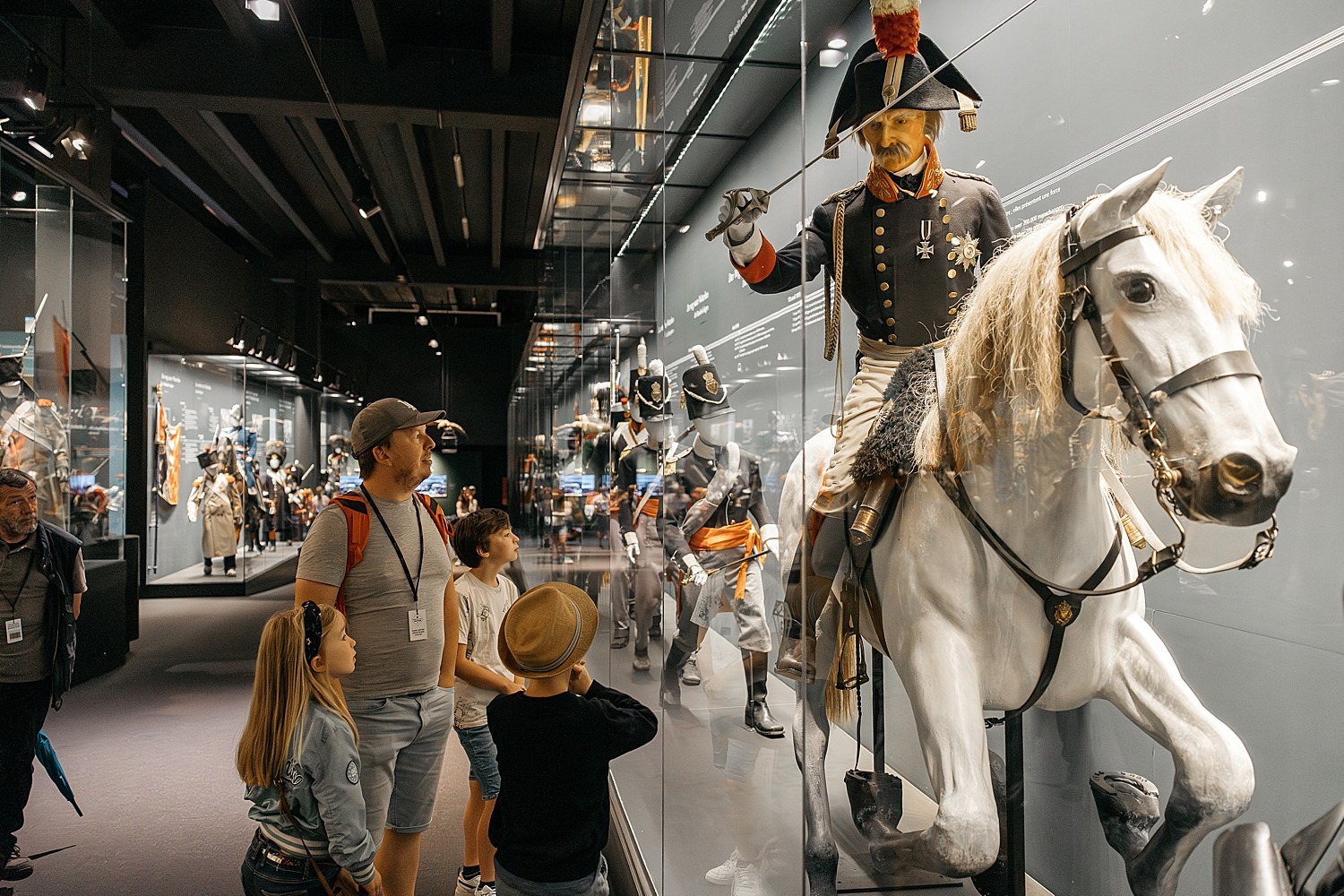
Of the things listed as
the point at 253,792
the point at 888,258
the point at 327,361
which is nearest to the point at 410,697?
the point at 253,792

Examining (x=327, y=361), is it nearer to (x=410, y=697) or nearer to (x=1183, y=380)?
(x=410, y=697)

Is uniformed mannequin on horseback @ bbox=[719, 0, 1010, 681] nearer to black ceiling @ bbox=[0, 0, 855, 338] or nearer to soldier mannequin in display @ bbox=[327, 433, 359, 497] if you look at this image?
black ceiling @ bbox=[0, 0, 855, 338]

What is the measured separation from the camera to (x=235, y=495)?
37.7 feet

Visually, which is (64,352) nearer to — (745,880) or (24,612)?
(24,612)

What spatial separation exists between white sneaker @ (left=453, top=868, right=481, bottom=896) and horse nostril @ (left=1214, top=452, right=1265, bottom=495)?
10.2ft

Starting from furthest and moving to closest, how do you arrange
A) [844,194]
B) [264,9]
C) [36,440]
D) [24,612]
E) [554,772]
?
[264,9] → [36,440] → [24,612] → [554,772] → [844,194]

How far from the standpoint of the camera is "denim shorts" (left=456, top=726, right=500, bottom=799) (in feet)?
10.4

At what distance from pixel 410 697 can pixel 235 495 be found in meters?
9.97

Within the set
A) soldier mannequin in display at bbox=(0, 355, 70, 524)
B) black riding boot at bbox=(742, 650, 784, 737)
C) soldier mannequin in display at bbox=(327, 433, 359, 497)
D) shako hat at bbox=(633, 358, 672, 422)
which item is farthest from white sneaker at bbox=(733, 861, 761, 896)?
soldier mannequin in display at bbox=(327, 433, 359, 497)

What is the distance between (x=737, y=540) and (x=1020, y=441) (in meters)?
1.05

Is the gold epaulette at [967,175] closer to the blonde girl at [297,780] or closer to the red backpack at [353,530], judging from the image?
the blonde girl at [297,780]

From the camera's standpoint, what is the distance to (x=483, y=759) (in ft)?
10.4

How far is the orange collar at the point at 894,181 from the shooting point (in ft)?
4.54

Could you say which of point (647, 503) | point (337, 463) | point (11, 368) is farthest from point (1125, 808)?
point (337, 463)
